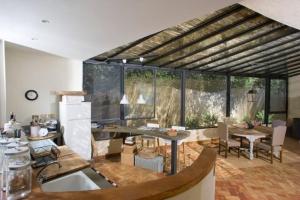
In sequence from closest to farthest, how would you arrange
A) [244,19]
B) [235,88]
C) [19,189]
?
[19,189]
[244,19]
[235,88]

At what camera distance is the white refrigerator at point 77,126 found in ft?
15.1

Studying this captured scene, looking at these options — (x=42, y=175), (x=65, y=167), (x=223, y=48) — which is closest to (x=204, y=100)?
(x=223, y=48)

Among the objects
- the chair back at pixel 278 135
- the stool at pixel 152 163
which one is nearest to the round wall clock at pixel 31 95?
the stool at pixel 152 163

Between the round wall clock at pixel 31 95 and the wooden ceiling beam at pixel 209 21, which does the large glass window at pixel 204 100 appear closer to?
the wooden ceiling beam at pixel 209 21

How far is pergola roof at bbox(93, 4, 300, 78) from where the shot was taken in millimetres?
3922

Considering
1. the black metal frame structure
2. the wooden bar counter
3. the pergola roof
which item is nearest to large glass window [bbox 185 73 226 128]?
the black metal frame structure

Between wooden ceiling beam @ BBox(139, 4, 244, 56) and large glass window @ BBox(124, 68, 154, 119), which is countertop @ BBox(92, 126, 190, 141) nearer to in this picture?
large glass window @ BBox(124, 68, 154, 119)

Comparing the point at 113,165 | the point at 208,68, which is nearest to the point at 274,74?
the point at 208,68

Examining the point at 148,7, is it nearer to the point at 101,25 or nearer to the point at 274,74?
the point at 101,25

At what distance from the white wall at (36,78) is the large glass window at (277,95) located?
24.1 feet

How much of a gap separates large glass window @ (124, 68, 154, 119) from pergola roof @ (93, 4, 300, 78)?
32 cm

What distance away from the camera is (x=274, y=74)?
28.7ft

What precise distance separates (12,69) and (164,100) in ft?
13.2

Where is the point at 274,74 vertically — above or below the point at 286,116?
above
